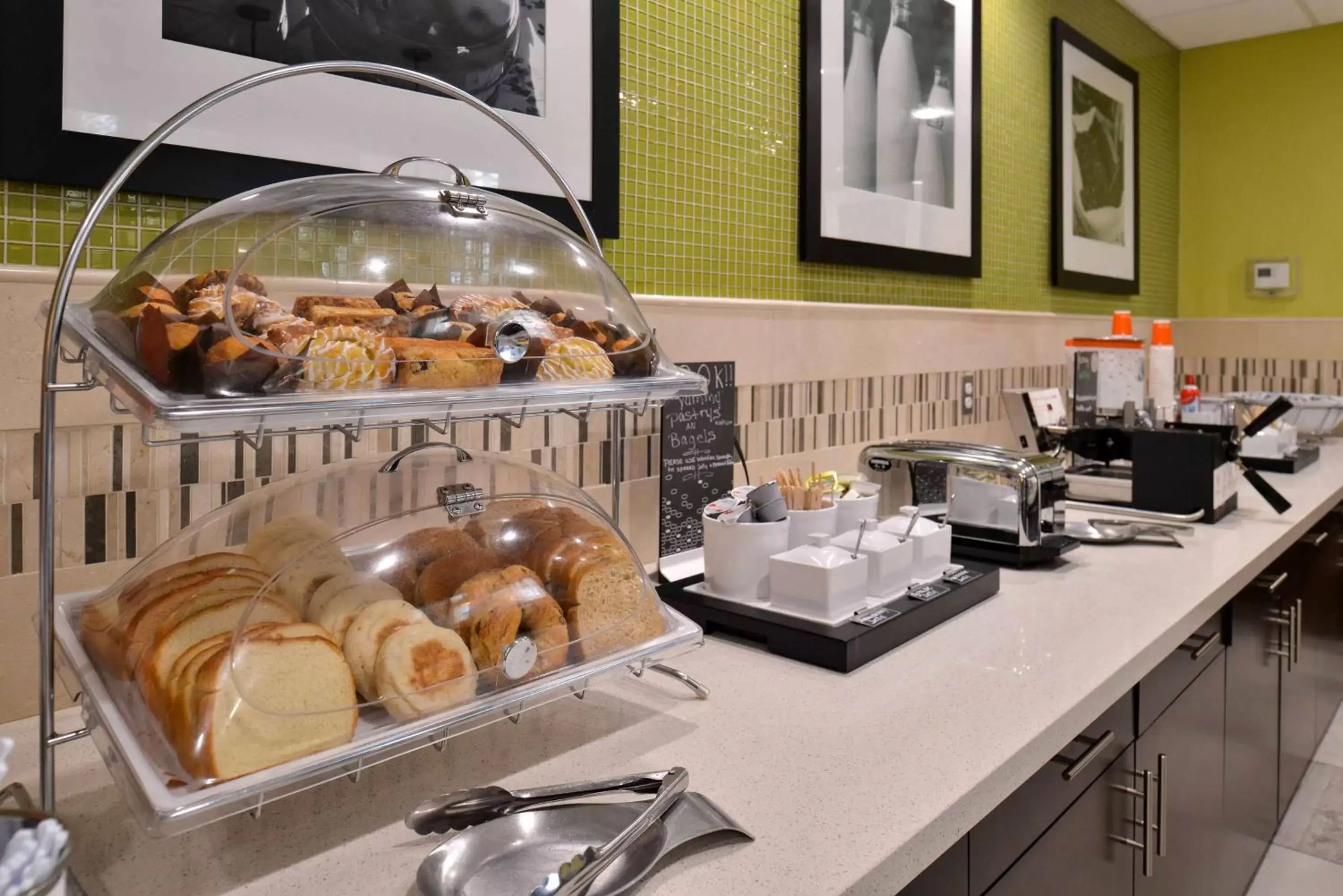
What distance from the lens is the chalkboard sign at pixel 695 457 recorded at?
60.7 inches

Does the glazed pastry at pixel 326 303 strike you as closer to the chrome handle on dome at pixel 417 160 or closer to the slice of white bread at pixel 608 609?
the chrome handle on dome at pixel 417 160

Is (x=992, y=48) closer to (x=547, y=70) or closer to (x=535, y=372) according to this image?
(x=547, y=70)

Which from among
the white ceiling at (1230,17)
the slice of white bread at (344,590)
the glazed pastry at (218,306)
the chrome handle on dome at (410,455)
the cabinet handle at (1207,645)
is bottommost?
the cabinet handle at (1207,645)

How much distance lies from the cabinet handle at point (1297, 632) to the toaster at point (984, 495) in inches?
28.4

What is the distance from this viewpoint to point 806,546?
4.36 ft

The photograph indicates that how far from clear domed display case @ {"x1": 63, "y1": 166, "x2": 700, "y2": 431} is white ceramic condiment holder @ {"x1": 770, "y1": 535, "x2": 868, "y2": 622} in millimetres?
373

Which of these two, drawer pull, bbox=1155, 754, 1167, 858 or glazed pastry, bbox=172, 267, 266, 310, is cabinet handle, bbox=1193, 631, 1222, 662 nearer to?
drawer pull, bbox=1155, 754, 1167, 858

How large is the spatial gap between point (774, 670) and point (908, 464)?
76 cm

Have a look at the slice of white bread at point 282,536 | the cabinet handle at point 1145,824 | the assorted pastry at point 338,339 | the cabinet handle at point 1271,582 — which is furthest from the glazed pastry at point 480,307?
the cabinet handle at point 1271,582

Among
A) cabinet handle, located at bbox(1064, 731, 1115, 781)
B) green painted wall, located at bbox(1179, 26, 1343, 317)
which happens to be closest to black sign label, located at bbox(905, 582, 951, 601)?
cabinet handle, located at bbox(1064, 731, 1115, 781)

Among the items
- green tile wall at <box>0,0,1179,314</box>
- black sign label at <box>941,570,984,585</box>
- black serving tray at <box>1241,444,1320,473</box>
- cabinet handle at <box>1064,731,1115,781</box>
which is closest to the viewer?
green tile wall at <box>0,0,1179,314</box>

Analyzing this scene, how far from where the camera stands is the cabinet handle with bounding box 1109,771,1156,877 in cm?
131

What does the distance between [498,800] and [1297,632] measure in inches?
80.2

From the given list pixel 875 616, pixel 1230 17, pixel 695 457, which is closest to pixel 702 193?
pixel 695 457
